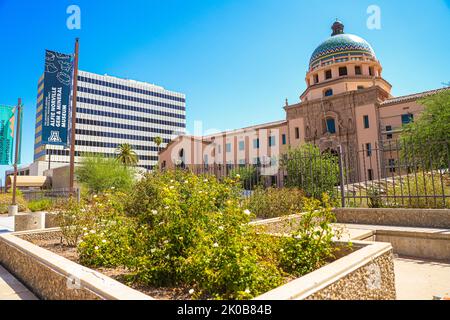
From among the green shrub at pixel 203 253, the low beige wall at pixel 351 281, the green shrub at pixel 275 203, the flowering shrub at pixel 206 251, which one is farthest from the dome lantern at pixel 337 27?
the green shrub at pixel 203 253

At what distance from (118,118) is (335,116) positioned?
62931mm

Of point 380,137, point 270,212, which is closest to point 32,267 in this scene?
point 270,212

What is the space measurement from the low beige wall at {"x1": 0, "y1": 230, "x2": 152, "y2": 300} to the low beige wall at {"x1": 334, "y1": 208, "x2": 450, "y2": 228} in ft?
23.8

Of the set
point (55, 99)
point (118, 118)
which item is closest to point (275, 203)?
point (55, 99)

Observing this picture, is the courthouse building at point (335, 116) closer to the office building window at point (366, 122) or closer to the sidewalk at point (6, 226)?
the office building window at point (366, 122)

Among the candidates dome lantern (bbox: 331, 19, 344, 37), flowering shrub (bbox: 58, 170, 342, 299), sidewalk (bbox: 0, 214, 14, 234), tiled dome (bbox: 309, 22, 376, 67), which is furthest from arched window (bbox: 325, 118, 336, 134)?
flowering shrub (bbox: 58, 170, 342, 299)

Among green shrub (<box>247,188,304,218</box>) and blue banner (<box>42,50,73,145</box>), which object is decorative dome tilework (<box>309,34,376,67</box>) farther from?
blue banner (<box>42,50,73,145</box>)

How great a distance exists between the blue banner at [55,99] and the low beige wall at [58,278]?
7120mm

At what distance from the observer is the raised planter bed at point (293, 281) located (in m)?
2.54

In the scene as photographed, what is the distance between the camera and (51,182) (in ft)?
148

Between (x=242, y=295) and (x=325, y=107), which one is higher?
(x=325, y=107)

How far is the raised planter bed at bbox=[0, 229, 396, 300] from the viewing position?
2539 millimetres

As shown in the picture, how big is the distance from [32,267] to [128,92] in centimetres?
8585
